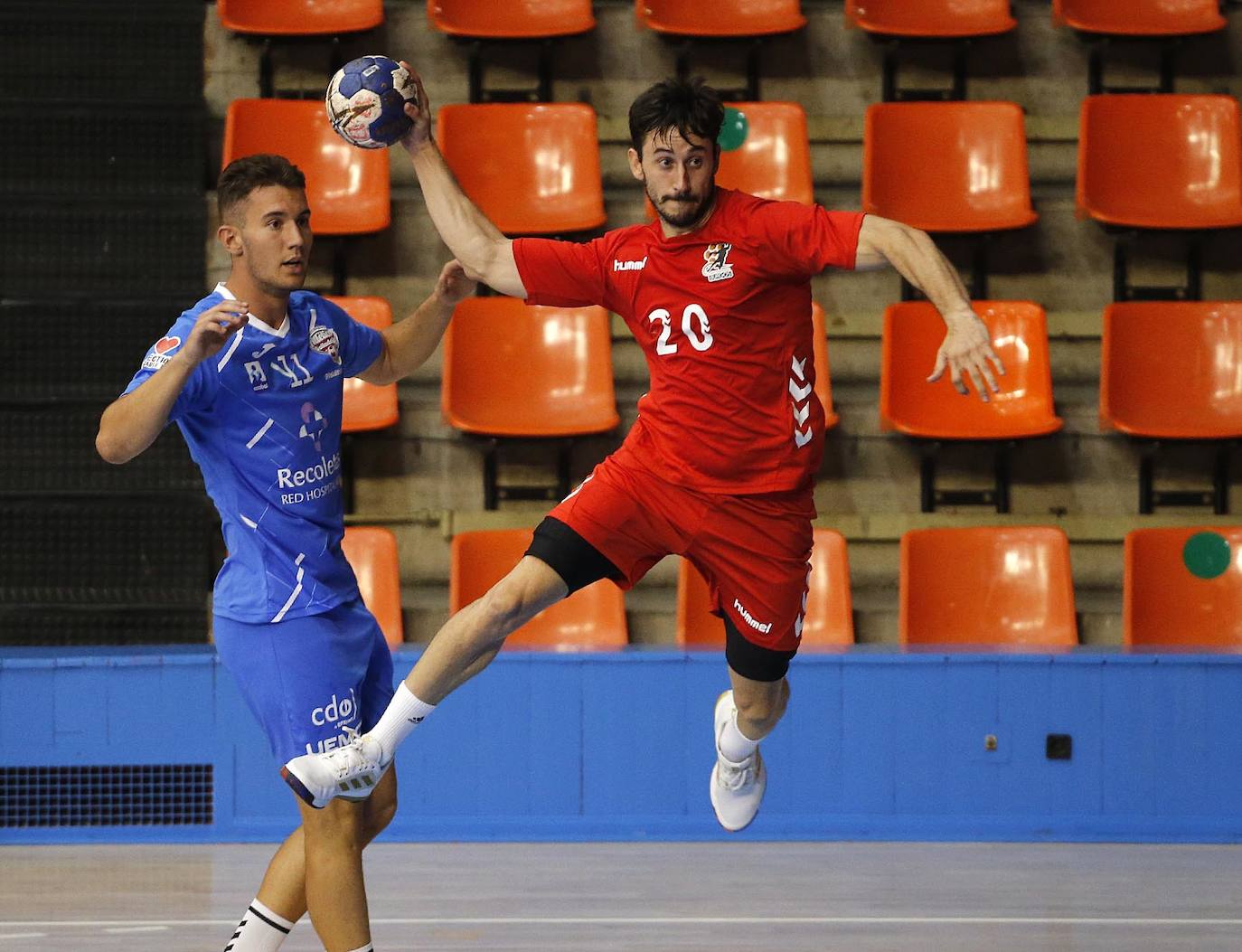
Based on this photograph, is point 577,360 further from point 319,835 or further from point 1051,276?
point 319,835

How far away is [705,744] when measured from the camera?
18.0ft

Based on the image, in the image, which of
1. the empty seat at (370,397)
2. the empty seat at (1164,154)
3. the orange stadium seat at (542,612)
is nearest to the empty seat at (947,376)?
the empty seat at (1164,154)

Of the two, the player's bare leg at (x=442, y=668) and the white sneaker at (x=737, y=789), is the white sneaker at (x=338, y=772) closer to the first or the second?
the player's bare leg at (x=442, y=668)

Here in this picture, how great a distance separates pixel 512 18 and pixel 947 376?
251cm

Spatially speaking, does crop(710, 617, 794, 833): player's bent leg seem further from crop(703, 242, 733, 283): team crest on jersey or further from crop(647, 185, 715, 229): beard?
crop(647, 185, 715, 229): beard

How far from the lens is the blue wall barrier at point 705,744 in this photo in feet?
17.8

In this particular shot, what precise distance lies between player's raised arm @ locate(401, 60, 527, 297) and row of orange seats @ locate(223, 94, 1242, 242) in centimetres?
288

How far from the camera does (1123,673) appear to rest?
17.8 feet

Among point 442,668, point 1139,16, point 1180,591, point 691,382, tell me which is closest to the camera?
point 442,668

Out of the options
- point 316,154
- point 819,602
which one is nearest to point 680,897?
point 819,602

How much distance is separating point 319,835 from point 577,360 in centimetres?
329

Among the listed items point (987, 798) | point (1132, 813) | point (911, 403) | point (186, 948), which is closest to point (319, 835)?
point (186, 948)

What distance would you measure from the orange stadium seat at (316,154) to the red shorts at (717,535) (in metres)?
3.27

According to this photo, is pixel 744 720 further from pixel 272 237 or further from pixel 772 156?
pixel 772 156
